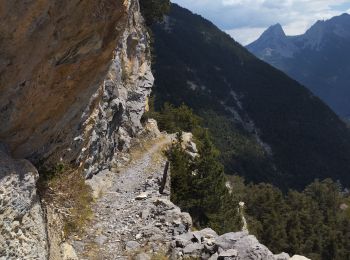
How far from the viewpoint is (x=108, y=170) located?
34.8 m

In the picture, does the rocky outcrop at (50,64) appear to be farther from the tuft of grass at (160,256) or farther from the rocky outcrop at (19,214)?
the tuft of grass at (160,256)

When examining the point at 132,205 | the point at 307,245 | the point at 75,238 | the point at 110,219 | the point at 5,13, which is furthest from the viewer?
the point at 307,245

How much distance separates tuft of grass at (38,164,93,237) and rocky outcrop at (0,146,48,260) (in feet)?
6.25

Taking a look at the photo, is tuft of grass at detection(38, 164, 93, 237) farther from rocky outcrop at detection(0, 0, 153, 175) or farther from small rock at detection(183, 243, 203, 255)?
small rock at detection(183, 243, 203, 255)

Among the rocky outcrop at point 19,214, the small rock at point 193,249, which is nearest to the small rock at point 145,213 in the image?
the small rock at point 193,249

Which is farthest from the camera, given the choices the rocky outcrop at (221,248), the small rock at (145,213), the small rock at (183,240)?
the small rock at (145,213)

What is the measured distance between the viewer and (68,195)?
21250 mm

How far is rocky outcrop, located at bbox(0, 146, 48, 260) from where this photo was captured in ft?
39.3

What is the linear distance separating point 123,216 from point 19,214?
41.3ft

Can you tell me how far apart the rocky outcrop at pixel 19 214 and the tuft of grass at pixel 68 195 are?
190 cm

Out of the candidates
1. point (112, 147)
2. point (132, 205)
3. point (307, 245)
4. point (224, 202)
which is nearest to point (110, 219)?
point (132, 205)

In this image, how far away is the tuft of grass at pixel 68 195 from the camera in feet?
53.0

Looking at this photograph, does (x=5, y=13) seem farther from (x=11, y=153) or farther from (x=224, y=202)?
(x=224, y=202)

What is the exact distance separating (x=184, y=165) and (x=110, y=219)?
16.3 m
